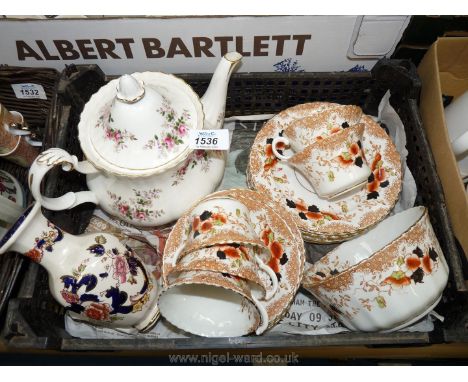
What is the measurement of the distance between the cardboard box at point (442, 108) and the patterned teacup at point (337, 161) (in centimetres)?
18

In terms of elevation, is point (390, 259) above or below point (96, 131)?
below

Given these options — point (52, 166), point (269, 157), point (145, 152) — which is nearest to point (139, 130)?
point (145, 152)

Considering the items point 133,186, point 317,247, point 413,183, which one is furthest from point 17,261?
point 413,183

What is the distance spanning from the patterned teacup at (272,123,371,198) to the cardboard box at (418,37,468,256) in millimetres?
184

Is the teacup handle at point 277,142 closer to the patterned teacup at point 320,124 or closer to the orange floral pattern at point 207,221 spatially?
Result: the patterned teacup at point 320,124

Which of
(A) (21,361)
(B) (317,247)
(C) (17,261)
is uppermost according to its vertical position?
(C) (17,261)

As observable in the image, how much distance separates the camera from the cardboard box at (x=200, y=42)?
1011 millimetres

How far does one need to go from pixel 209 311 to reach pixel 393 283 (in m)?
0.37

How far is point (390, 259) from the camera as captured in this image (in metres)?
0.80

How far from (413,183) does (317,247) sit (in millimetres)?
283

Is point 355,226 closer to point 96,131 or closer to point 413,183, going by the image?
point 413,183

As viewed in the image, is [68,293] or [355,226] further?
[355,226]

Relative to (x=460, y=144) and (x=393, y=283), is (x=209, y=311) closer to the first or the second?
(x=393, y=283)

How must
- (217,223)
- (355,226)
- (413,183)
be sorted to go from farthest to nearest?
(413,183) < (355,226) < (217,223)
